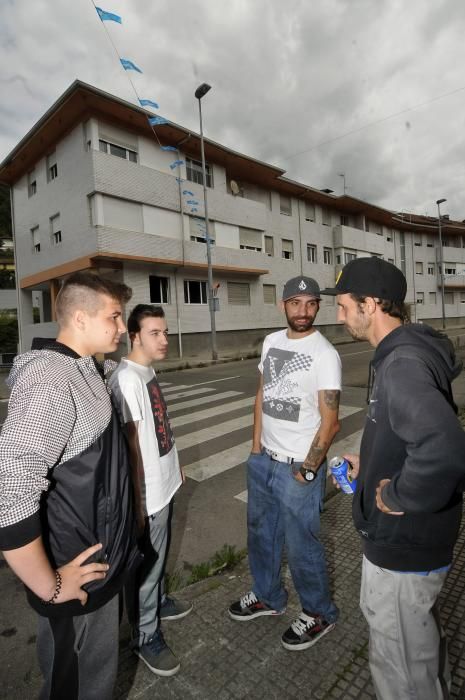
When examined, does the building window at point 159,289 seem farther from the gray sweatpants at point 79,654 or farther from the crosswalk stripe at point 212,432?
the gray sweatpants at point 79,654

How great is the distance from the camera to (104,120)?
57.4 feet

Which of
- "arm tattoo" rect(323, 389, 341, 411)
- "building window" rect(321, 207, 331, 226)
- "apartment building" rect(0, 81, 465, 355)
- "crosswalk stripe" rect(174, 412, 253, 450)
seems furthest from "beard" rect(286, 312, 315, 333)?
"building window" rect(321, 207, 331, 226)

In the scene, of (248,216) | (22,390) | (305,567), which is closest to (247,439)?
(305,567)

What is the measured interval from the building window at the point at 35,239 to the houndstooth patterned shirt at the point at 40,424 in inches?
906

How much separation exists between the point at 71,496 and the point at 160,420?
99 centimetres

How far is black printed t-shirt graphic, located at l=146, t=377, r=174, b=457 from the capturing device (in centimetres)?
225

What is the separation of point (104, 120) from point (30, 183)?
697 cm

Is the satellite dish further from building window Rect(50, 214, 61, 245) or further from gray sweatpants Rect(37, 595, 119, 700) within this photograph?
gray sweatpants Rect(37, 595, 119, 700)

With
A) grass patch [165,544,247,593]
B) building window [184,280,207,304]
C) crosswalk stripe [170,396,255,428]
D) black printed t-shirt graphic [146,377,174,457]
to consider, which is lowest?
grass patch [165,544,247,593]

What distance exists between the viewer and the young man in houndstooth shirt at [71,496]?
1186 mm

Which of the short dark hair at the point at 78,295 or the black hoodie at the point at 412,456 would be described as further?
the short dark hair at the point at 78,295

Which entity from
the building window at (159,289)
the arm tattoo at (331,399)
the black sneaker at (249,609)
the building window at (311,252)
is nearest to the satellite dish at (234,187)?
the building window at (159,289)

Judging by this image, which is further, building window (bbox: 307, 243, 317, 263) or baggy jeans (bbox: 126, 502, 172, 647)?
building window (bbox: 307, 243, 317, 263)

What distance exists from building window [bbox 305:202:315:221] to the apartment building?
0.12 meters
